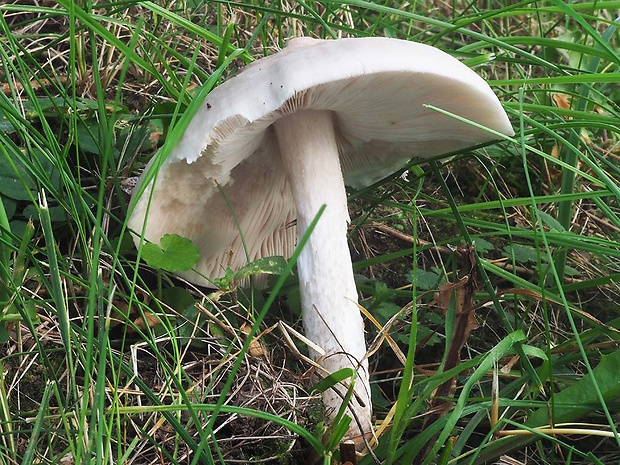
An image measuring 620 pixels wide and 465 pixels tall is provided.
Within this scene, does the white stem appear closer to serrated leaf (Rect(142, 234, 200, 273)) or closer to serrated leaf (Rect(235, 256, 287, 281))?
serrated leaf (Rect(235, 256, 287, 281))

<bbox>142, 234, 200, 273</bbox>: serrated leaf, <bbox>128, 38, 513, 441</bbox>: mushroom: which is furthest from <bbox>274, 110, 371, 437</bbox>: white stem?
<bbox>142, 234, 200, 273</bbox>: serrated leaf

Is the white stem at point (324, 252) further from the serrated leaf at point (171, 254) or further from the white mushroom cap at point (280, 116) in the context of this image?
the serrated leaf at point (171, 254)

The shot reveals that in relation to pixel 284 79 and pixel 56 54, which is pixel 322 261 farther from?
pixel 56 54

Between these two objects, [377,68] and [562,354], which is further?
[562,354]

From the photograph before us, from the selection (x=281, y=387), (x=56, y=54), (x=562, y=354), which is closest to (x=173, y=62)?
(x=56, y=54)

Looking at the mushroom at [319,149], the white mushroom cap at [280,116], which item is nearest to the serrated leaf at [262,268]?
the mushroom at [319,149]

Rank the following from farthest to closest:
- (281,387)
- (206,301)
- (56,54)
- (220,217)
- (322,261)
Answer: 1. (56,54)
2. (220,217)
3. (206,301)
4. (322,261)
5. (281,387)

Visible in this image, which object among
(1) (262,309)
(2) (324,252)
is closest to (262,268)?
(2) (324,252)

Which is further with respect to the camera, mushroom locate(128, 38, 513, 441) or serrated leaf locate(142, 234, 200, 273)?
serrated leaf locate(142, 234, 200, 273)
